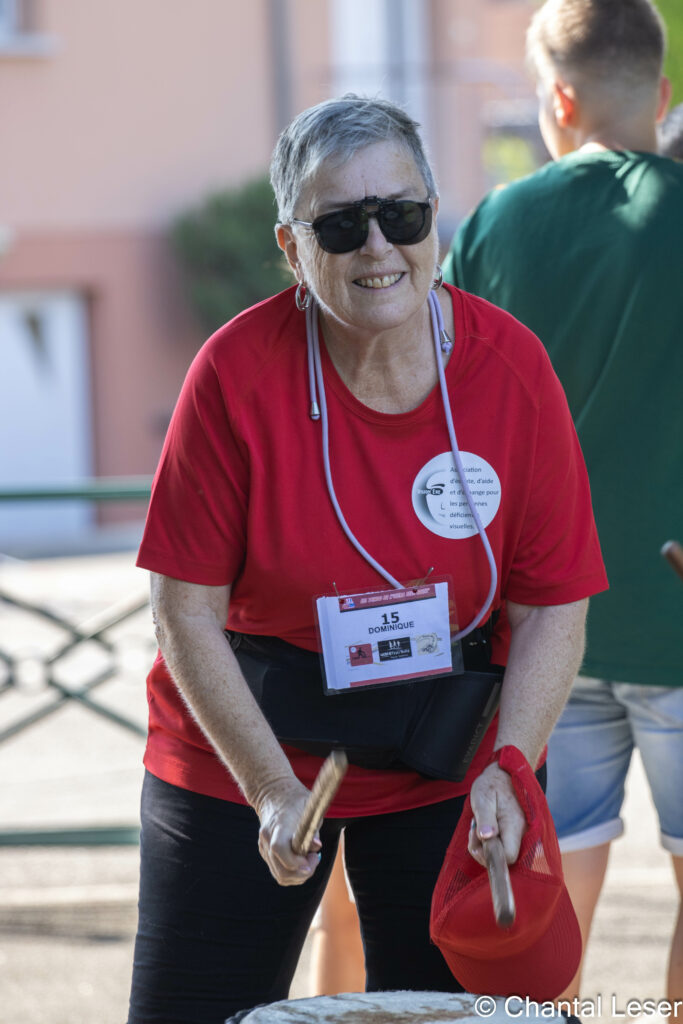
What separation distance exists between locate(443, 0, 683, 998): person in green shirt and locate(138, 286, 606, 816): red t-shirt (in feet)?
1.23

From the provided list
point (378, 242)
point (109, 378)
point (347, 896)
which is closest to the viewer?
point (378, 242)

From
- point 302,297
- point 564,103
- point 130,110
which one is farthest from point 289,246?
point 130,110

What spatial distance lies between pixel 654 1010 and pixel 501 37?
78.3 ft

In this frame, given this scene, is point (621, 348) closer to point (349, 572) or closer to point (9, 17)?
point (349, 572)

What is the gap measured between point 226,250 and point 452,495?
1139 cm

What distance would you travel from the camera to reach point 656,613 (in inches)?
98.1

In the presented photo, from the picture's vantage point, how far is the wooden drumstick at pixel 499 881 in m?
1.64

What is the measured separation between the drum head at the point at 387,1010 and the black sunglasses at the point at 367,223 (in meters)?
0.97

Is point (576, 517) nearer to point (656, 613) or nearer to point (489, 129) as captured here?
point (656, 613)

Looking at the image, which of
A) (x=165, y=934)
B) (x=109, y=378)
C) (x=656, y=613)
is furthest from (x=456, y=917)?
(x=109, y=378)

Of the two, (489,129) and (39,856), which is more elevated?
(489,129)

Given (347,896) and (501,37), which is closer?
(347,896)

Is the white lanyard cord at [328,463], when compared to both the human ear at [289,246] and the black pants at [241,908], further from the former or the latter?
the black pants at [241,908]

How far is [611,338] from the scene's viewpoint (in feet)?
8.17
